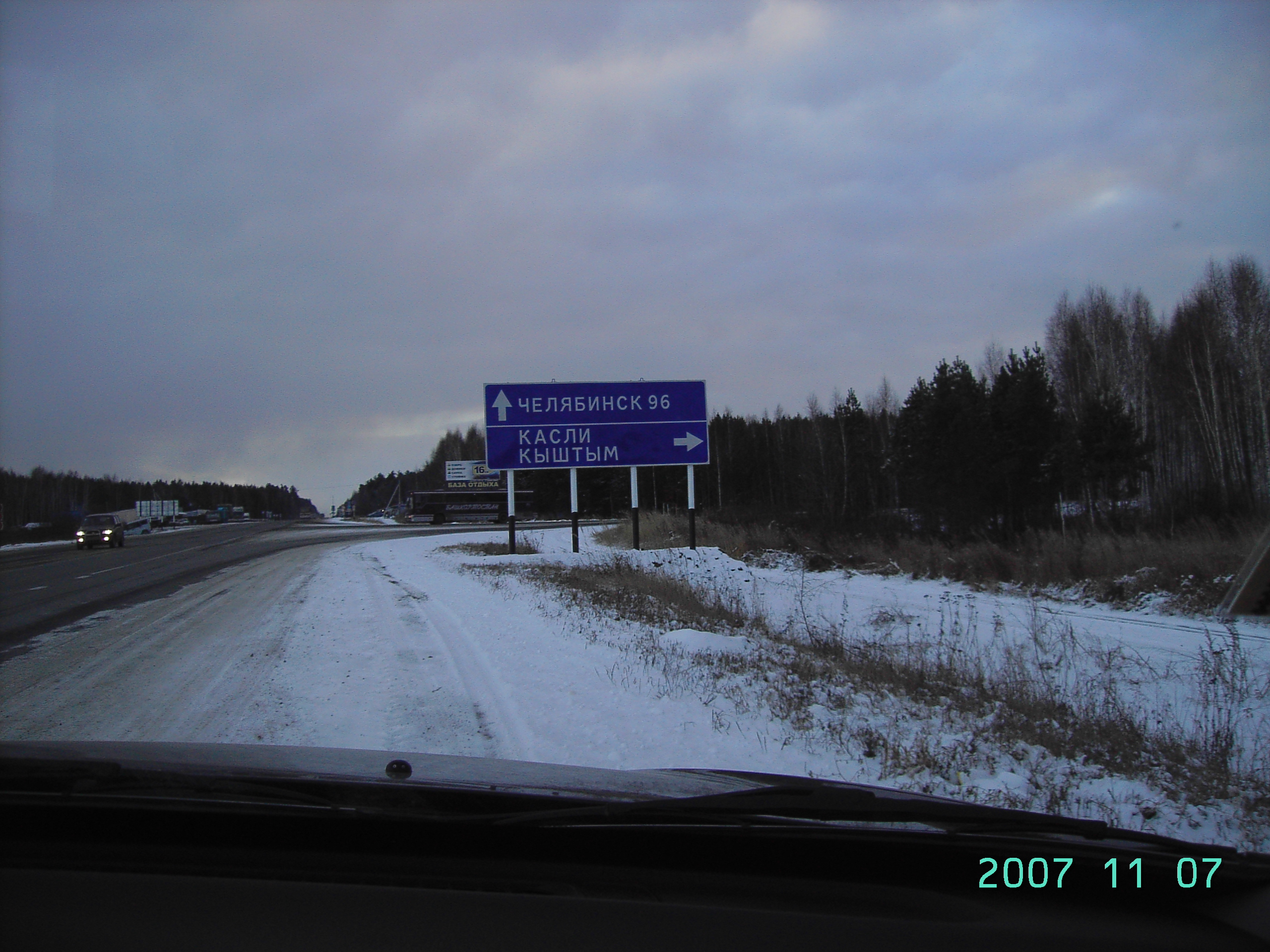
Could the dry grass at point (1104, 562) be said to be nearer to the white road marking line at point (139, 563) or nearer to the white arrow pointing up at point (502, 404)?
the white arrow pointing up at point (502, 404)

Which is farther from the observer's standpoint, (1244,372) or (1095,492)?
(1095,492)

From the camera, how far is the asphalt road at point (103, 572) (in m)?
12.7

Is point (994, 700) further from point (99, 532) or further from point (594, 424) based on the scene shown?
point (99, 532)

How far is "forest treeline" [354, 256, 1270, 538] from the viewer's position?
3850 cm

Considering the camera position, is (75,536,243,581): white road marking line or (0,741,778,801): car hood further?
(75,536,243,581): white road marking line

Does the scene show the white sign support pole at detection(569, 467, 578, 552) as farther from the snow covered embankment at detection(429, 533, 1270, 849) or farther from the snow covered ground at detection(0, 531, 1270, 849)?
the snow covered embankment at detection(429, 533, 1270, 849)

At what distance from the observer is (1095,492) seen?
156ft

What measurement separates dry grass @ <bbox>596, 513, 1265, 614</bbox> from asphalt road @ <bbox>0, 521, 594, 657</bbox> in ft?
52.0

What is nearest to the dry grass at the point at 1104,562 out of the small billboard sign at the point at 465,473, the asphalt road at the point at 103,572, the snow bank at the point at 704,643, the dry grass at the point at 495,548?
the snow bank at the point at 704,643

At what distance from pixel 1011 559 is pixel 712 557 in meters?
8.24

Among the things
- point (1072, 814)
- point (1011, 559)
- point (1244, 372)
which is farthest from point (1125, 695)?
point (1244, 372)

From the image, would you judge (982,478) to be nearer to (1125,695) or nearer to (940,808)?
(1125,695)

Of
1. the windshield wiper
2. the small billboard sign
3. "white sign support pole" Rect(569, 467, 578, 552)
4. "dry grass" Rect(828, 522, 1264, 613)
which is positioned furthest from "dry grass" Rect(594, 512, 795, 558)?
the small billboard sign

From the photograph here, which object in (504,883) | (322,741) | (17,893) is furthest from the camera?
(322,741)
